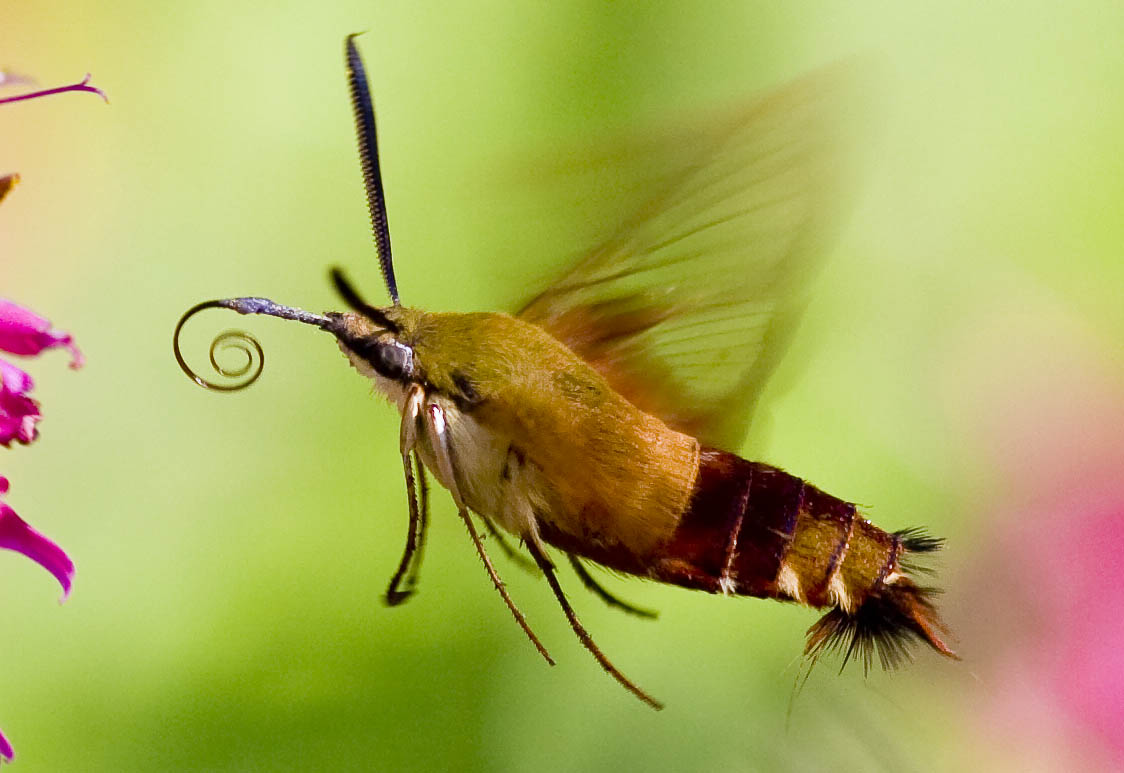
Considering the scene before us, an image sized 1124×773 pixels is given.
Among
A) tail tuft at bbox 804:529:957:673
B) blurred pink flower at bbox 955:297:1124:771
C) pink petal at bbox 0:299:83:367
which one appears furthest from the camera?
blurred pink flower at bbox 955:297:1124:771

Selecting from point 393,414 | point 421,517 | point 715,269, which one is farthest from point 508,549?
point 393,414

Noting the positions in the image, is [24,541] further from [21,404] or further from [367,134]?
[367,134]

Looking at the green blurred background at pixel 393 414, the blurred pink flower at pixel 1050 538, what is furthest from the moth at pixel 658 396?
the blurred pink flower at pixel 1050 538

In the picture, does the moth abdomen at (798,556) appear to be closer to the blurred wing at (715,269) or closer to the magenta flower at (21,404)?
the blurred wing at (715,269)

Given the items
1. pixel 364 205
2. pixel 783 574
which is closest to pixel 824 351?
pixel 364 205

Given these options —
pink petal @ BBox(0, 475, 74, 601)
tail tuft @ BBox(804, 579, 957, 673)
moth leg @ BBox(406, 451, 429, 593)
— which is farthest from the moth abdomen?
pink petal @ BBox(0, 475, 74, 601)

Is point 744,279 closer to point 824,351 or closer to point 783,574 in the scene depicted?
point 783,574

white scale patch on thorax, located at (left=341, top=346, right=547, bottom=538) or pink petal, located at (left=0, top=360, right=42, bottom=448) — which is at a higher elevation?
pink petal, located at (left=0, top=360, right=42, bottom=448)

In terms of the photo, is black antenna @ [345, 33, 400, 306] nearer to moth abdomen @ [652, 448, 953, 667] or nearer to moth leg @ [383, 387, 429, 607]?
moth leg @ [383, 387, 429, 607]
